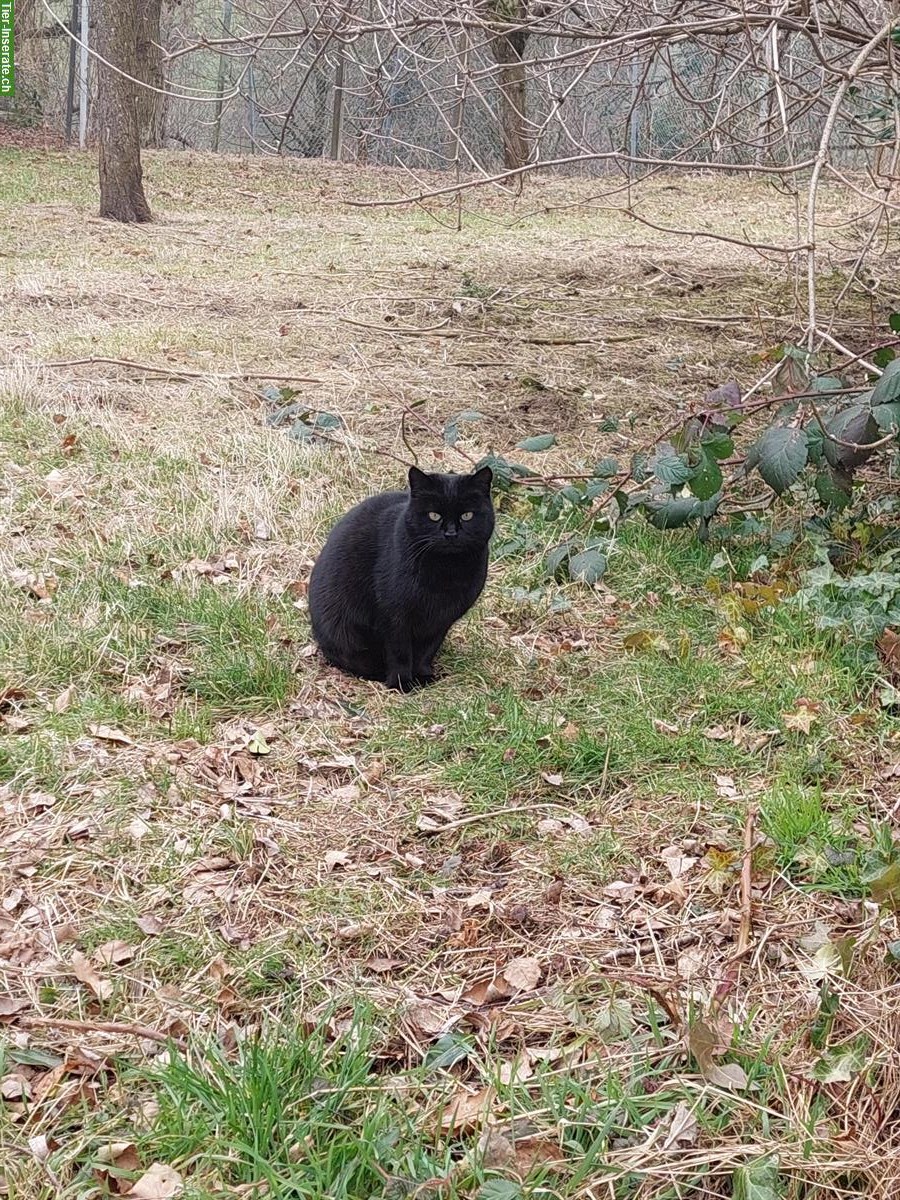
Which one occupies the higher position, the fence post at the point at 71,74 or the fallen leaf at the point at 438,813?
the fence post at the point at 71,74

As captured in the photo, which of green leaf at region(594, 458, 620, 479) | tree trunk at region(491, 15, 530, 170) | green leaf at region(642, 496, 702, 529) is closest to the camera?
green leaf at region(642, 496, 702, 529)

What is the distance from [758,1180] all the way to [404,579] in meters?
2.29

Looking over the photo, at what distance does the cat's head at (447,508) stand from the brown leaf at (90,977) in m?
1.79

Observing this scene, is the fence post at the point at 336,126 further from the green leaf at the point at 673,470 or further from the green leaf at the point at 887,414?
the green leaf at the point at 887,414

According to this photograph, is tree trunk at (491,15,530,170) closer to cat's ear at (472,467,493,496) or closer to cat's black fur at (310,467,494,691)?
cat's ear at (472,467,493,496)

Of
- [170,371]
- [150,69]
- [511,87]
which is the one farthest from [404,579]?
[150,69]

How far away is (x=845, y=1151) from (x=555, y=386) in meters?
5.26

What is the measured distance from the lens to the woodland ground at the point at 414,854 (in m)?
1.94

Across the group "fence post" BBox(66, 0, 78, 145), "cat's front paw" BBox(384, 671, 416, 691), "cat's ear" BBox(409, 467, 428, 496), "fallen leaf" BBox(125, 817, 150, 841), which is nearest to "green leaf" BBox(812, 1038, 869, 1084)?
"fallen leaf" BBox(125, 817, 150, 841)

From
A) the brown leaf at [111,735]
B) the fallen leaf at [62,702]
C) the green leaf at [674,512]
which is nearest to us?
the brown leaf at [111,735]

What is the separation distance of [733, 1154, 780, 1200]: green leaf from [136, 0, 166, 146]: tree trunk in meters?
5.24

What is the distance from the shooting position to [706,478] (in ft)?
13.1

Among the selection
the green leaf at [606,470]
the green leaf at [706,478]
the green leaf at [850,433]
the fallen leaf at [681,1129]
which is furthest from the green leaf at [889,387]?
the fallen leaf at [681,1129]

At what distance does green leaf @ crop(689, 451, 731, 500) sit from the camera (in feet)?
13.0
